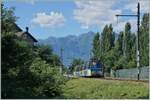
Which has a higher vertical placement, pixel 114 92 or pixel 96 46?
pixel 96 46

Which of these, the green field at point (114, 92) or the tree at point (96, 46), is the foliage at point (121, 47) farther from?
the green field at point (114, 92)

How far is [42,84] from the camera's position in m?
22.4

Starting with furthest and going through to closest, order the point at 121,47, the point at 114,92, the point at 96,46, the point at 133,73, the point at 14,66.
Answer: the point at 96,46, the point at 121,47, the point at 133,73, the point at 114,92, the point at 14,66

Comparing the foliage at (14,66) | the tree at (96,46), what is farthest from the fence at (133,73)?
the foliage at (14,66)

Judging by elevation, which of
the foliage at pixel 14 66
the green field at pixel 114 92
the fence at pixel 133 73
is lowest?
the fence at pixel 133 73

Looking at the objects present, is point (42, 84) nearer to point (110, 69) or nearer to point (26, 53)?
point (26, 53)

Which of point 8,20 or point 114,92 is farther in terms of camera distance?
point 114,92

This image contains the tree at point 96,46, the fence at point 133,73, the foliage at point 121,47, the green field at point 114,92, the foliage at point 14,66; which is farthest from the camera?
the tree at point 96,46

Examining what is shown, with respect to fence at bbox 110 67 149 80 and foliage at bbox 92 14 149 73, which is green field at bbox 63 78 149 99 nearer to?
fence at bbox 110 67 149 80

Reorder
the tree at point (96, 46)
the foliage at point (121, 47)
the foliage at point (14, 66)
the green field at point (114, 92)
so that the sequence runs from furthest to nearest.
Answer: the tree at point (96, 46) → the foliage at point (121, 47) → the green field at point (114, 92) → the foliage at point (14, 66)

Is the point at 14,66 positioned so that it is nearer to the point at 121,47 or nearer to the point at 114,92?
the point at 114,92

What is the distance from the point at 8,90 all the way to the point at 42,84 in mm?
5175

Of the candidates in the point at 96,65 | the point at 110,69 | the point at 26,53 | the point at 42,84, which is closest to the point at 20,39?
the point at 26,53

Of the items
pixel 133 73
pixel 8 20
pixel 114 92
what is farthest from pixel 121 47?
pixel 8 20
